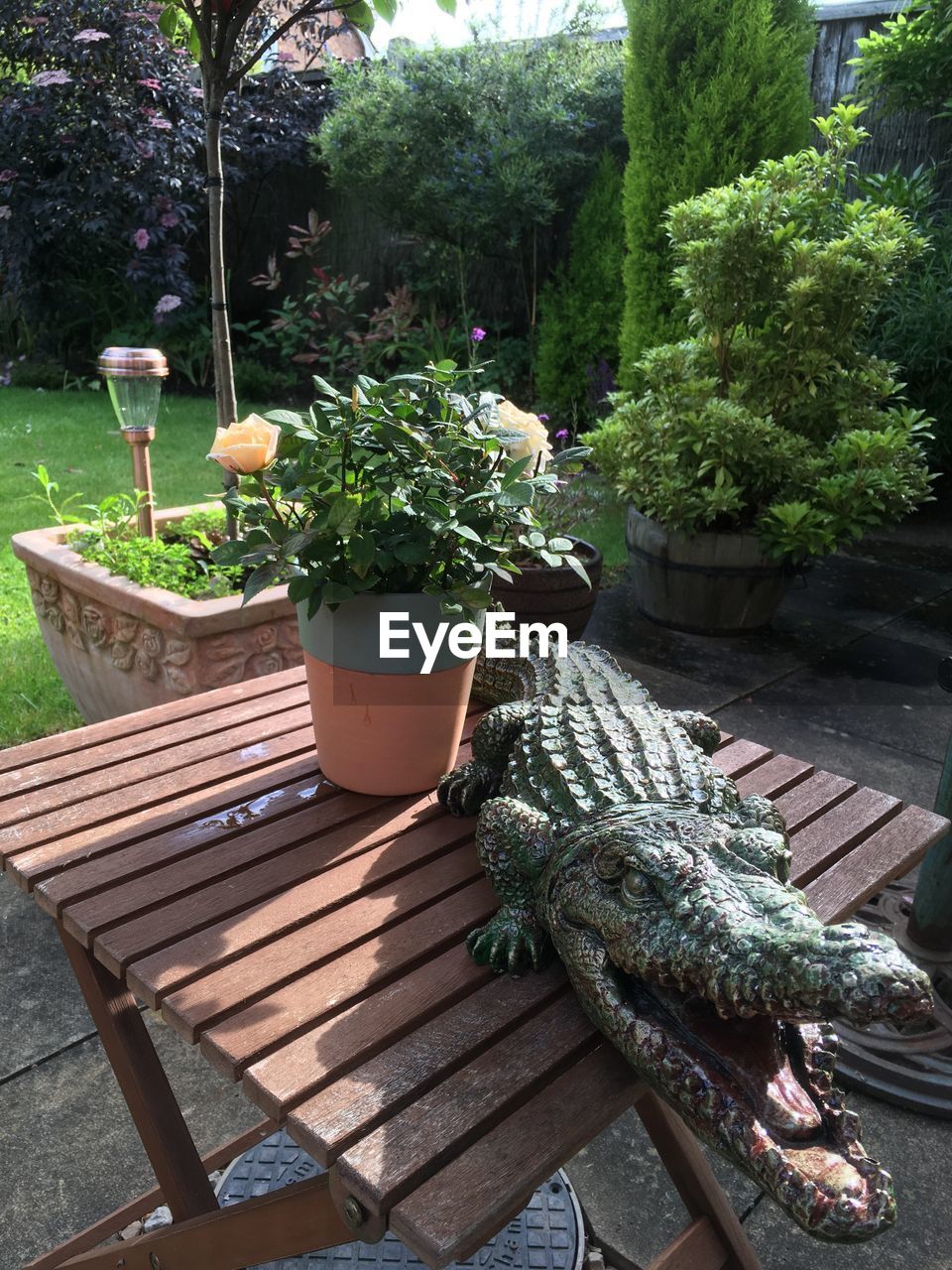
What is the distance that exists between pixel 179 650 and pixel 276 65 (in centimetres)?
796

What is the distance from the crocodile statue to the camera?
35.3 inches

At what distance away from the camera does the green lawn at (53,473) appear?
339cm

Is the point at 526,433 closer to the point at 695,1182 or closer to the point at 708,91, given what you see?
the point at 695,1182

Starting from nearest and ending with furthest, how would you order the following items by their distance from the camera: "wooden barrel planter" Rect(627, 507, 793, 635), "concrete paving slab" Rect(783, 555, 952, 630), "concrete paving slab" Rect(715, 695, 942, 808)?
"concrete paving slab" Rect(715, 695, 942, 808) → "wooden barrel planter" Rect(627, 507, 793, 635) → "concrete paving slab" Rect(783, 555, 952, 630)

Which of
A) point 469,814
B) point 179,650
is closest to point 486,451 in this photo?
point 469,814

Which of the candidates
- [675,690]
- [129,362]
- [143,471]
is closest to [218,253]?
[129,362]

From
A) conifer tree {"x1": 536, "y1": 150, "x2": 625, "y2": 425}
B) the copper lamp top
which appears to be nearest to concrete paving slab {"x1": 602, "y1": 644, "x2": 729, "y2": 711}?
the copper lamp top

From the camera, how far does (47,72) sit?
295 inches

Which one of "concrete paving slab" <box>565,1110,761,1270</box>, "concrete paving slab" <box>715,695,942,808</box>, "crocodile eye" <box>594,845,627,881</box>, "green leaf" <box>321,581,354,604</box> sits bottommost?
"concrete paving slab" <box>565,1110,761,1270</box>

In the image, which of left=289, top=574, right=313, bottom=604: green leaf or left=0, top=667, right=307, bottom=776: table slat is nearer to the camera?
left=289, top=574, right=313, bottom=604: green leaf

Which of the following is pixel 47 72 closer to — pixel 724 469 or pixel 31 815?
pixel 724 469

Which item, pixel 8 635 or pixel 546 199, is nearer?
pixel 8 635

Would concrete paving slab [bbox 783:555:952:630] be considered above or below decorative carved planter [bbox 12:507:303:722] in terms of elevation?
below

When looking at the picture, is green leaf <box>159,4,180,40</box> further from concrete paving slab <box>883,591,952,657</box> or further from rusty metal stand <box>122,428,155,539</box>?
concrete paving slab <box>883,591,952,657</box>
